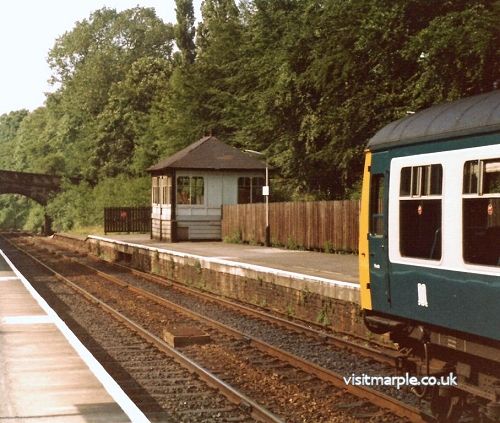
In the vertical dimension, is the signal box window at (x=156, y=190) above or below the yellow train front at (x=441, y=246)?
above

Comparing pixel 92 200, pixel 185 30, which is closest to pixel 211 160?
pixel 92 200

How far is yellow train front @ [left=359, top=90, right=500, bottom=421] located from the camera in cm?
784

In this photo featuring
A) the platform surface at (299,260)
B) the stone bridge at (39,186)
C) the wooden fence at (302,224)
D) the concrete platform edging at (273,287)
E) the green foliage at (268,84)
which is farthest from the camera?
the stone bridge at (39,186)

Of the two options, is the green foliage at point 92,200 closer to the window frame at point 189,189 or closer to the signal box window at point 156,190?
the signal box window at point 156,190

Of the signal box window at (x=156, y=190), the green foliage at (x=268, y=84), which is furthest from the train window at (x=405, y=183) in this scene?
the signal box window at (x=156, y=190)

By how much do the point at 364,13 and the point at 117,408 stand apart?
26.8 m

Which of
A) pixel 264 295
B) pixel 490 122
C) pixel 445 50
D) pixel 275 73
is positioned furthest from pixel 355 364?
pixel 275 73

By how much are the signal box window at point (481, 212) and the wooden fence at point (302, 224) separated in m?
18.4

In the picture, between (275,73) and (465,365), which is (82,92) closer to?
(275,73)

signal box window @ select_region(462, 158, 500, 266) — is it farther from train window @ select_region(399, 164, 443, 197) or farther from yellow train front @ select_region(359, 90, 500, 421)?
train window @ select_region(399, 164, 443, 197)

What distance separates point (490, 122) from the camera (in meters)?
7.89

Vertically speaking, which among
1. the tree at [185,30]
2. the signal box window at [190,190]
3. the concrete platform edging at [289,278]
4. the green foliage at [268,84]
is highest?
Answer: the tree at [185,30]

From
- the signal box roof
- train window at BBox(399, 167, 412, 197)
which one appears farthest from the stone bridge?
train window at BBox(399, 167, 412, 197)

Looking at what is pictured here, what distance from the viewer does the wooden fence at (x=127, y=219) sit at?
51.4 metres
